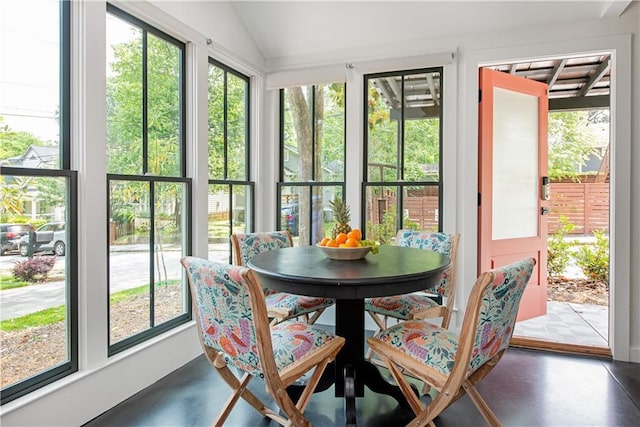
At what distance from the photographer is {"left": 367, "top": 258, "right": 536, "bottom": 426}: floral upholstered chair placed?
1.47 meters

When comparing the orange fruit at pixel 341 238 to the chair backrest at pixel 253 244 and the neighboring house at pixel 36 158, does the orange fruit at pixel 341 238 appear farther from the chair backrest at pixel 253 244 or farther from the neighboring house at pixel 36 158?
the neighboring house at pixel 36 158

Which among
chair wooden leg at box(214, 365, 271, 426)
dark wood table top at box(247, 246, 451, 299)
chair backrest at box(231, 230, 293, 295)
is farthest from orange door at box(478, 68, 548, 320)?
chair wooden leg at box(214, 365, 271, 426)

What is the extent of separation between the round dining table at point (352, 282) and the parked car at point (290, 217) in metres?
1.53

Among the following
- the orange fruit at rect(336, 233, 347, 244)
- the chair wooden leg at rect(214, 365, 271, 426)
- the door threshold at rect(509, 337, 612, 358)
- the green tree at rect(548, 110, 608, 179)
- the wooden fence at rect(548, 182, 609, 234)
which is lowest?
the door threshold at rect(509, 337, 612, 358)

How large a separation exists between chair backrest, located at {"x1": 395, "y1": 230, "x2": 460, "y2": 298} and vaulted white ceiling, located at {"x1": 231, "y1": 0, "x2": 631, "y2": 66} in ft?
5.65

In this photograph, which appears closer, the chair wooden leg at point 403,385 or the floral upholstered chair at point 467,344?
the floral upholstered chair at point 467,344

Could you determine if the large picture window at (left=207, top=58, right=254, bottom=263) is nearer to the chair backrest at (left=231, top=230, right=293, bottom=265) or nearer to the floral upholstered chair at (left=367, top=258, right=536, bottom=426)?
the chair backrest at (left=231, top=230, right=293, bottom=265)

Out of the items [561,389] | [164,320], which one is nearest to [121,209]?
[164,320]

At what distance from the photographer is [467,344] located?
1499mm

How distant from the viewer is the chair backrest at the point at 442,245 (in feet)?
8.59

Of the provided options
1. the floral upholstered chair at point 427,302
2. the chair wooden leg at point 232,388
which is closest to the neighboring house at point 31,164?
the chair wooden leg at point 232,388

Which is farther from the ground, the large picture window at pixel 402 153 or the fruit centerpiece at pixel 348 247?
the large picture window at pixel 402 153

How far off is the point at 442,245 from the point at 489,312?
1.29 metres

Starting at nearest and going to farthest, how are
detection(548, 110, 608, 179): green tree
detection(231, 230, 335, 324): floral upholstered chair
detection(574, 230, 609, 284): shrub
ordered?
detection(231, 230, 335, 324): floral upholstered chair, detection(574, 230, 609, 284): shrub, detection(548, 110, 608, 179): green tree
